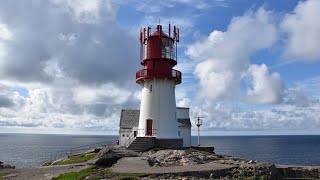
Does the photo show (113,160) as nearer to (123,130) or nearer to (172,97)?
(172,97)

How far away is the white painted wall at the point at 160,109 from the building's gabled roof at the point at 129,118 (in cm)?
1136

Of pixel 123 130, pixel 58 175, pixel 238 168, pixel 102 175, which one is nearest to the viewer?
pixel 102 175

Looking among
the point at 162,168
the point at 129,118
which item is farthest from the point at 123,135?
the point at 162,168

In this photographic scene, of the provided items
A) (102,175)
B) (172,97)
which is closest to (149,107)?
(172,97)

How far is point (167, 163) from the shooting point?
24547 mm

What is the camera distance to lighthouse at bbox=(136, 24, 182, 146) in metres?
33.1

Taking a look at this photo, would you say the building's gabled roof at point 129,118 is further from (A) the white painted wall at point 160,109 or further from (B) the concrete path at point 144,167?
(B) the concrete path at point 144,167

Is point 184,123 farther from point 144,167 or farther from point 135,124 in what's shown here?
point 144,167

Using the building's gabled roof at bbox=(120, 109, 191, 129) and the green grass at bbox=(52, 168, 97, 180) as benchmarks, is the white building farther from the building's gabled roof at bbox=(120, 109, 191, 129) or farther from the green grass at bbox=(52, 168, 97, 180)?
the green grass at bbox=(52, 168, 97, 180)

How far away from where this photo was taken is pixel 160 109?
33.3 meters

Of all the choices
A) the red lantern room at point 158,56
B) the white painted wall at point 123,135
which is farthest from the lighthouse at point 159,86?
the white painted wall at point 123,135

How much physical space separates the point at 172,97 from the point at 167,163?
10.8 m

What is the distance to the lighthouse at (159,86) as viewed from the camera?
1304 inches

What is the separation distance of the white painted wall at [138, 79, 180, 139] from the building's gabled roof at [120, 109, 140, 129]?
11.4 m
